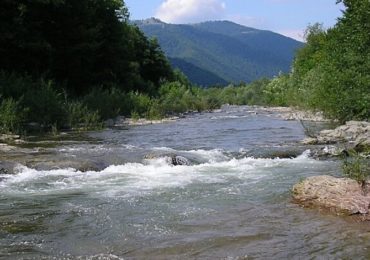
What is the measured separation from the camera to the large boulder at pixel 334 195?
9.53 meters

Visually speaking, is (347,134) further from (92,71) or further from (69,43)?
(92,71)

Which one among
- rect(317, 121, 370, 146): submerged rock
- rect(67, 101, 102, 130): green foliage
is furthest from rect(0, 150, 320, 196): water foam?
rect(67, 101, 102, 130): green foliage

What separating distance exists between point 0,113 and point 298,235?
18.2 m

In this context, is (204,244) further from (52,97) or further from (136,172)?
(52,97)

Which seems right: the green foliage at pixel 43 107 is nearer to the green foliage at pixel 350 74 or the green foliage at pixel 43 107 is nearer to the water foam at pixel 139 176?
the water foam at pixel 139 176

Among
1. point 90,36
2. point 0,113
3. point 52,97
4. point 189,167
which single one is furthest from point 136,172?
point 90,36

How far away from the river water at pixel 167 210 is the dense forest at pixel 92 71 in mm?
7203

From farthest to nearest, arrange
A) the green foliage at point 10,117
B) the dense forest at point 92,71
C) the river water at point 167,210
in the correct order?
the dense forest at point 92,71 < the green foliage at point 10,117 < the river water at point 167,210

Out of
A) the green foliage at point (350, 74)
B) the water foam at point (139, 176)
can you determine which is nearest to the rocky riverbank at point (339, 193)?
the water foam at point (139, 176)

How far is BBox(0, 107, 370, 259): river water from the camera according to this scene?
758 cm

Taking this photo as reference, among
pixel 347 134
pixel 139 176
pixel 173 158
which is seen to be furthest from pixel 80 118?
pixel 139 176

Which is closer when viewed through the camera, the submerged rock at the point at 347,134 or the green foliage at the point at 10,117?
the submerged rock at the point at 347,134

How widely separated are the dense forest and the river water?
284 inches

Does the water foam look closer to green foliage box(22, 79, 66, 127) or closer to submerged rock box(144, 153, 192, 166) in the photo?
submerged rock box(144, 153, 192, 166)
